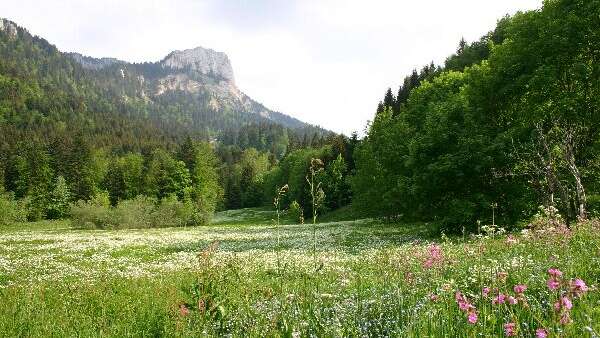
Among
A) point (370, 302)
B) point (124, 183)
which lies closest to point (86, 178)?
point (124, 183)

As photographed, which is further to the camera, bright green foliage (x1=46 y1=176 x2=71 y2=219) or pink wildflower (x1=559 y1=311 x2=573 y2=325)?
bright green foliage (x1=46 y1=176 x2=71 y2=219)

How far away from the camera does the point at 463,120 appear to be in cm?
2652

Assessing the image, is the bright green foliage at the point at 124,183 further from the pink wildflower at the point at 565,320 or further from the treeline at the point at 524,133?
the pink wildflower at the point at 565,320

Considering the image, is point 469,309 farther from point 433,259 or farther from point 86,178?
point 86,178

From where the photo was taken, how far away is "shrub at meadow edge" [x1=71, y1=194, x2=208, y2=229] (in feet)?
199

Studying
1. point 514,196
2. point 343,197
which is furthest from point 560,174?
point 343,197

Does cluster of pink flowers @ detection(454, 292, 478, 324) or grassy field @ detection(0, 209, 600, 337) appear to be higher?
cluster of pink flowers @ detection(454, 292, 478, 324)

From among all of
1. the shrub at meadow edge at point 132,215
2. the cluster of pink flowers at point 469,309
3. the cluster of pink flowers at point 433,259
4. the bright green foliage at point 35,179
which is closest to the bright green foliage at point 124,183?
the bright green foliage at point 35,179

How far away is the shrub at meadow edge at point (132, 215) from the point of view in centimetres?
6078

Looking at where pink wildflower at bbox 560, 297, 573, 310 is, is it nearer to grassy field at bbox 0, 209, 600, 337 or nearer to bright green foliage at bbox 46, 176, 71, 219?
grassy field at bbox 0, 209, 600, 337

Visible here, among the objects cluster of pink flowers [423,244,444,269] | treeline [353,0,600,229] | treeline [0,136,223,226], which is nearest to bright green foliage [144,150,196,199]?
treeline [0,136,223,226]

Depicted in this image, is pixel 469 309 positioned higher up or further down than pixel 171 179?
further down

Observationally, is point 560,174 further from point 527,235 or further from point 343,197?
point 343,197

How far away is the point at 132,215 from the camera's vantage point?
201 ft
